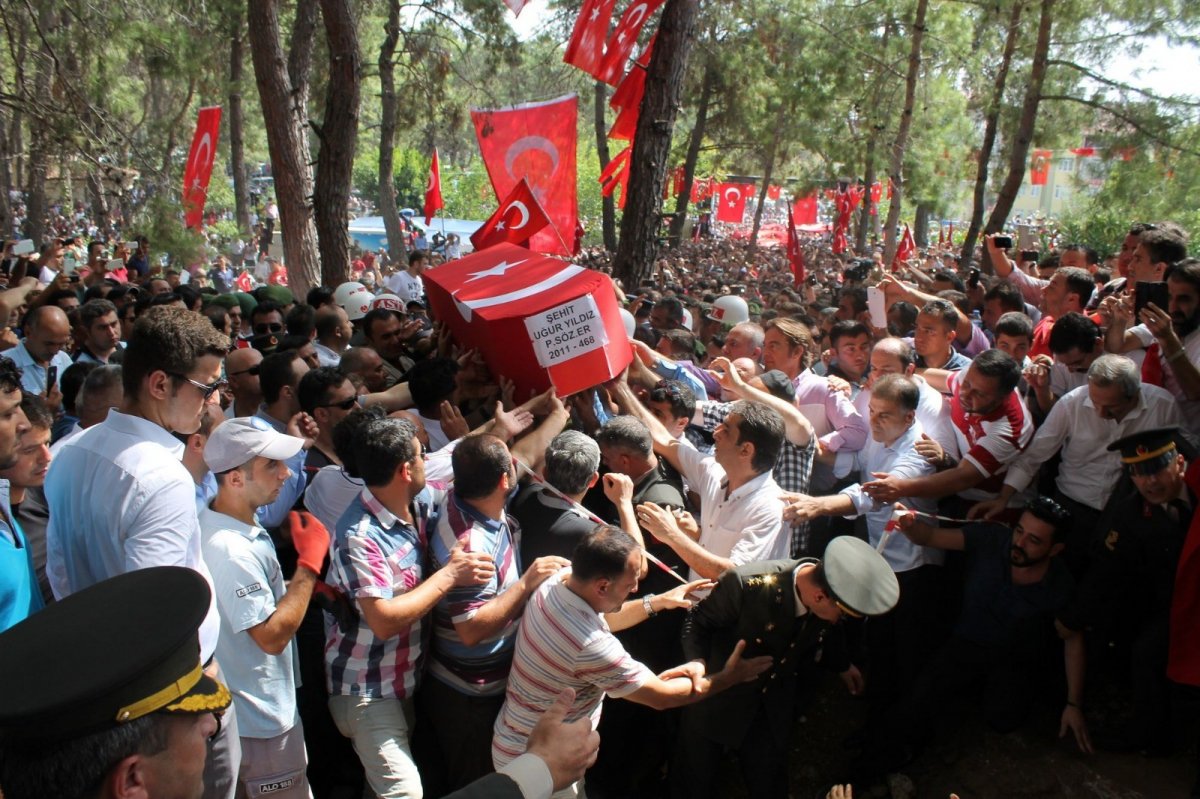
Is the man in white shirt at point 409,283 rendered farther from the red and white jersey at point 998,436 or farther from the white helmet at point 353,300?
the red and white jersey at point 998,436

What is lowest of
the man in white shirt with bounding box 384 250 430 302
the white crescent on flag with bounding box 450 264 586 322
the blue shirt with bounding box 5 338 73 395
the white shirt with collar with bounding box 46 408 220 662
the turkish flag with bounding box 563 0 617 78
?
the man in white shirt with bounding box 384 250 430 302

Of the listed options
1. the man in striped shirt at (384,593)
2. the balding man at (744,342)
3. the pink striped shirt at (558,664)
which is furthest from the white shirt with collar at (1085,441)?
the man in striped shirt at (384,593)

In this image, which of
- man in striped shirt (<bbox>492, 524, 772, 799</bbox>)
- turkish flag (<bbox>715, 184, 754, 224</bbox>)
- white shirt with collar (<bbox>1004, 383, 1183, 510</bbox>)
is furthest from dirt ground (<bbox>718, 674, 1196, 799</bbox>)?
turkish flag (<bbox>715, 184, 754, 224</bbox>)

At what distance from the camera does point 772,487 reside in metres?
3.65

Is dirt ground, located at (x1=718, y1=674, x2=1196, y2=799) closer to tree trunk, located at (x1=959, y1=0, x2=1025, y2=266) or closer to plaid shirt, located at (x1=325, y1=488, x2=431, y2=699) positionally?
plaid shirt, located at (x1=325, y1=488, x2=431, y2=699)

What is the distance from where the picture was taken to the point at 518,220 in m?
6.26

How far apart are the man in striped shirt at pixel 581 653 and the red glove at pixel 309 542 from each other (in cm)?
71

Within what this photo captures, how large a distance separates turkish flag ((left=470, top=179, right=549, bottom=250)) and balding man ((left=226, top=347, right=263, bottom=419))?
210 cm

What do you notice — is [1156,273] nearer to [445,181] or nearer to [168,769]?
[168,769]

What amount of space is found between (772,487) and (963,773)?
1.66 m

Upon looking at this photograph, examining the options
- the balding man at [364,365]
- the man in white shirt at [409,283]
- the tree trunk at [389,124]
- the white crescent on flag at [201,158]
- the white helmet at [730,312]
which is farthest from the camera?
the tree trunk at [389,124]

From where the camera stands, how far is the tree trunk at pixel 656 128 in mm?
7348

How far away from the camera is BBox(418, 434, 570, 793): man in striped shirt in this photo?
9.62 ft

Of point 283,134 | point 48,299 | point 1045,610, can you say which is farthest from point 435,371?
point 283,134
